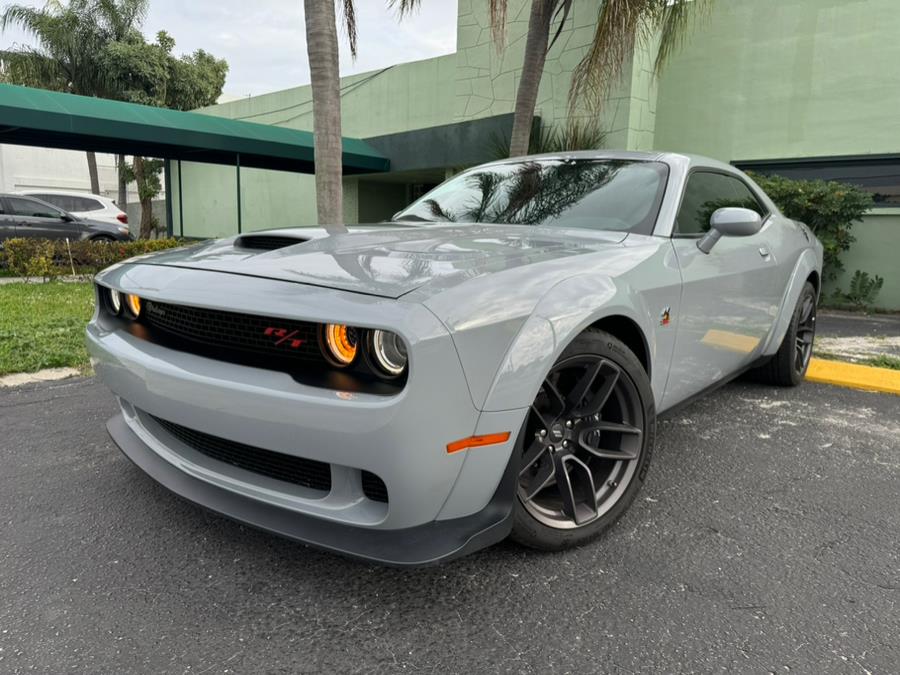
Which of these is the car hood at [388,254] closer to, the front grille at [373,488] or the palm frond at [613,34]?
the front grille at [373,488]

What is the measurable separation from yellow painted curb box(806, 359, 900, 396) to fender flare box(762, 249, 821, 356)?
901 millimetres

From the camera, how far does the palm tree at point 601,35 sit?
688 centimetres

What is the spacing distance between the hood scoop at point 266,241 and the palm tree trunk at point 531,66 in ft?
20.9

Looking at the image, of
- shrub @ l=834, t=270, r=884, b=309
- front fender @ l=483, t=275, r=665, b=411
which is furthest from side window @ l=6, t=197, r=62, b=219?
shrub @ l=834, t=270, r=884, b=309

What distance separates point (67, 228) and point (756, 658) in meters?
15.1

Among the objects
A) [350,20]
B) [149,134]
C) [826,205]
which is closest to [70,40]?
[149,134]

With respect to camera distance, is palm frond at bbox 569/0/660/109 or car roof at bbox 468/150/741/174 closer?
car roof at bbox 468/150/741/174

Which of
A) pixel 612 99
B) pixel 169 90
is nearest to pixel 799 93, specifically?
pixel 612 99

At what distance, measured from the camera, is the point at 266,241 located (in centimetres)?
233

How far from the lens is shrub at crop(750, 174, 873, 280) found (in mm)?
7789

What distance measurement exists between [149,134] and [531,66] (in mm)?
6733

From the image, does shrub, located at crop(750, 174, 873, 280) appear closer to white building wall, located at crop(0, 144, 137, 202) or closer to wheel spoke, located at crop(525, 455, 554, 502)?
wheel spoke, located at crop(525, 455, 554, 502)

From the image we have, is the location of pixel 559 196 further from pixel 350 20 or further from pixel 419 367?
pixel 350 20

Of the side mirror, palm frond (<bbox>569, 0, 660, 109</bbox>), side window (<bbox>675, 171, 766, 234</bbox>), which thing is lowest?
the side mirror
